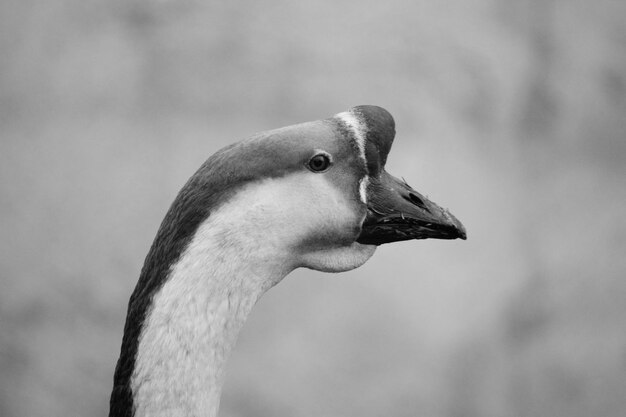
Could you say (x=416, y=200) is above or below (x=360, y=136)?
below

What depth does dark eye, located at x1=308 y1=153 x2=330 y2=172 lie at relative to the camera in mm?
1745

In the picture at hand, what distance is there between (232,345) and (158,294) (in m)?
0.23

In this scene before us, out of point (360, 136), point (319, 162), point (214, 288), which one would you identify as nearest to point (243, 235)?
point (214, 288)

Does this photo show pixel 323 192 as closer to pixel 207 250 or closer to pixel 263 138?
pixel 263 138

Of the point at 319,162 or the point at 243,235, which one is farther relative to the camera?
the point at 319,162

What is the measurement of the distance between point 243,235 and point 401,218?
401mm

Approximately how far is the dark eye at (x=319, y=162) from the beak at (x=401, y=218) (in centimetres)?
14

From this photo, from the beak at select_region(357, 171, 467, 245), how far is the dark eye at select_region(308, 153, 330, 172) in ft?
0.46

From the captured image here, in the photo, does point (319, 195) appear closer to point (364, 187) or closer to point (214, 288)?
point (364, 187)

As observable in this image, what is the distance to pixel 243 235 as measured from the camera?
64.7 inches

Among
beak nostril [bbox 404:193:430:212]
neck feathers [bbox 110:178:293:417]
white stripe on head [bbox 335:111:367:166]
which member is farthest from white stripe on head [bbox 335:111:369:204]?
neck feathers [bbox 110:178:293:417]

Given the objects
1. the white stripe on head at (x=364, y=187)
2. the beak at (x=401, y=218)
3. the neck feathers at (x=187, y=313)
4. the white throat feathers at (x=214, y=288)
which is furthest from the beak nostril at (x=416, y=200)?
the neck feathers at (x=187, y=313)

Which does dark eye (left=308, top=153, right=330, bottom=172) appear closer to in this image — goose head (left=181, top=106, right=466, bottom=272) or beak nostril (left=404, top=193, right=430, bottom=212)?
goose head (left=181, top=106, right=466, bottom=272)

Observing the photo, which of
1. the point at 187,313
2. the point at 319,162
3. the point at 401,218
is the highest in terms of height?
the point at 319,162
